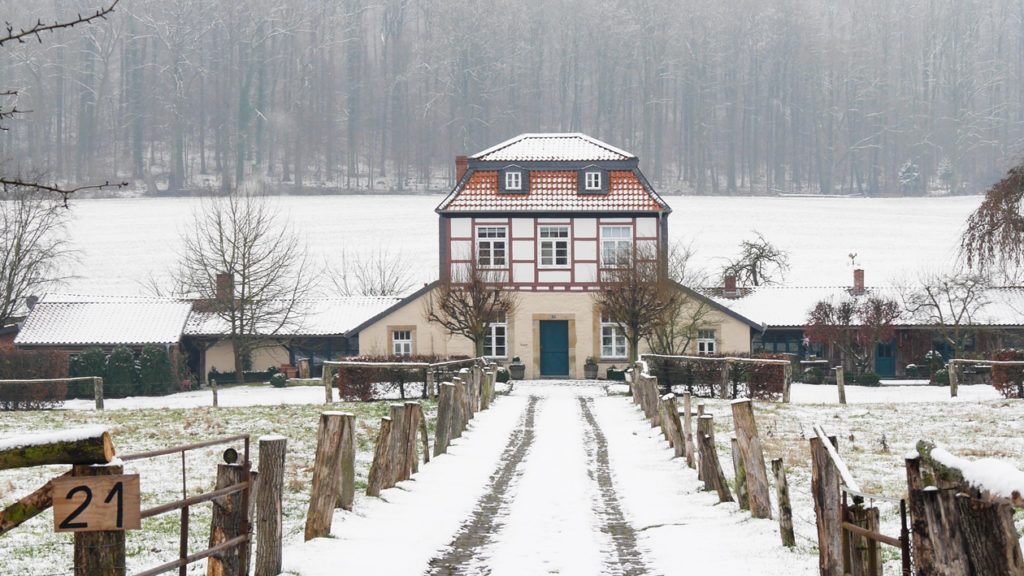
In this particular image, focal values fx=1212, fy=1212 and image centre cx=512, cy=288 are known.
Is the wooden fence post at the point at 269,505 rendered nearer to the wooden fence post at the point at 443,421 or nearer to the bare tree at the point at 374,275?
the wooden fence post at the point at 443,421

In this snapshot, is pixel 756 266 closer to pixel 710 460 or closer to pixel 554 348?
pixel 554 348

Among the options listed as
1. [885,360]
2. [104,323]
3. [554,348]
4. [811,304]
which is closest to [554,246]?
[554,348]

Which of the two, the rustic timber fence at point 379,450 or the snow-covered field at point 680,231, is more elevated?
the snow-covered field at point 680,231

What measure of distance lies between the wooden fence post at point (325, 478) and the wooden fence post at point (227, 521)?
2013 millimetres

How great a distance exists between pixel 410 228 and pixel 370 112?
30.1 m

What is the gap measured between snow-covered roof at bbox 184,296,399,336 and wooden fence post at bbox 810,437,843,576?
3885cm

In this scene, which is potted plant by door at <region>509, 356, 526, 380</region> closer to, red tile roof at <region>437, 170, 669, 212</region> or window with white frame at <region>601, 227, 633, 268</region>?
window with white frame at <region>601, 227, 633, 268</region>

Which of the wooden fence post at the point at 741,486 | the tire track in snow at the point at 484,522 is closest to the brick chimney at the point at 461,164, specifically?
the tire track in snow at the point at 484,522

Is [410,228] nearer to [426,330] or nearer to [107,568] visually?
[426,330]

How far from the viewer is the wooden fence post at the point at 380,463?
12.2m

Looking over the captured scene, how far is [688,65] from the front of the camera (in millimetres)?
112750

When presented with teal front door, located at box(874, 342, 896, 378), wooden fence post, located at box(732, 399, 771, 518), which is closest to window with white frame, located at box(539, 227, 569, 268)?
teal front door, located at box(874, 342, 896, 378)

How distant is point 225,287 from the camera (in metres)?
46.9

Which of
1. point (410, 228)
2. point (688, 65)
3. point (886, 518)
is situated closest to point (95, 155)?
point (410, 228)
